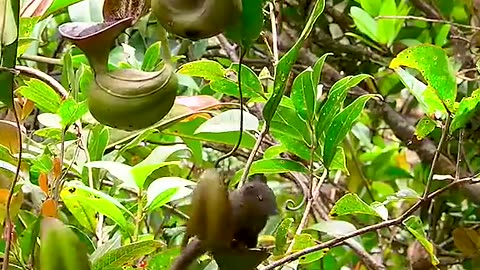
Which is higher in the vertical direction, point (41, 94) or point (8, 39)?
point (8, 39)

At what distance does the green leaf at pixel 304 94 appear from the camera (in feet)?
2.15

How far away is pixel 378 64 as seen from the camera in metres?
1.42

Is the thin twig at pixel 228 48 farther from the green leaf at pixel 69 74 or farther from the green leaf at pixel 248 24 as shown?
the green leaf at pixel 248 24

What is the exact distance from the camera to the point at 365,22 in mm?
1336

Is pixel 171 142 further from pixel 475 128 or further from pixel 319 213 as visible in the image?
pixel 475 128

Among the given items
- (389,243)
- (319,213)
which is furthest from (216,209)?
(389,243)

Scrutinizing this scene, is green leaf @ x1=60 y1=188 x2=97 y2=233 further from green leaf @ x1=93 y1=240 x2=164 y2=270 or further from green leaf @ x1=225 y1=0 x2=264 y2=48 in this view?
green leaf @ x1=225 y1=0 x2=264 y2=48

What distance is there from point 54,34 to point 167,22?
44.3 inches

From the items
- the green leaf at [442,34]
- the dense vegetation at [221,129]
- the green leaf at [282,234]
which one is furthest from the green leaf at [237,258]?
the green leaf at [442,34]

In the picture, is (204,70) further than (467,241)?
No

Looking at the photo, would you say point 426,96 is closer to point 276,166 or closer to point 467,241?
point 276,166

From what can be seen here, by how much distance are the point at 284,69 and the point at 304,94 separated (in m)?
0.21

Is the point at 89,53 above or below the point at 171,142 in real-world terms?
above

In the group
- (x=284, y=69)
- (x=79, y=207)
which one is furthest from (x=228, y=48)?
(x=284, y=69)
